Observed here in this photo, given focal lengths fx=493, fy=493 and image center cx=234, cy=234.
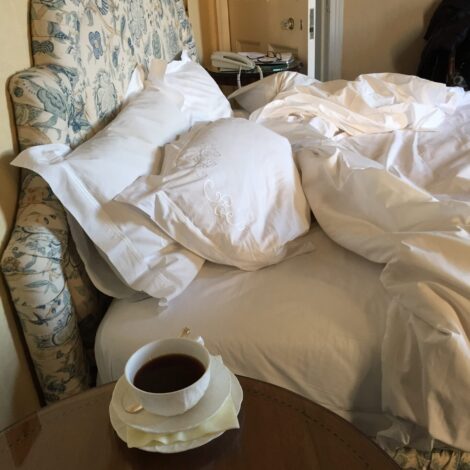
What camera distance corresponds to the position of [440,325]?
0.77 metres

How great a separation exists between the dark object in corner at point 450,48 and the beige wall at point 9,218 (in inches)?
83.6

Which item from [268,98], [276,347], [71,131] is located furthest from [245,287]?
[268,98]

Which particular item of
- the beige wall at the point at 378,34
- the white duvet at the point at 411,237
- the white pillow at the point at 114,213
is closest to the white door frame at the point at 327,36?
the beige wall at the point at 378,34

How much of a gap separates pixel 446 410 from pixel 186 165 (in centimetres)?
67

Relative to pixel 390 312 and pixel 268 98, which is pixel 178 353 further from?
pixel 268 98

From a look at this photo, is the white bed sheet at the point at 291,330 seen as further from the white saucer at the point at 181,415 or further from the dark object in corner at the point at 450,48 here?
the dark object in corner at the point at 450,48

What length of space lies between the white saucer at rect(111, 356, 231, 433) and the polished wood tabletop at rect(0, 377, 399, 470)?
0.04m

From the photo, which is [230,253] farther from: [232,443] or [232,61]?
[232,61]

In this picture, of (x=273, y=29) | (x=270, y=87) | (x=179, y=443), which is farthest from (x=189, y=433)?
(x=273, y=29)

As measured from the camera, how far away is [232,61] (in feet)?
7.64

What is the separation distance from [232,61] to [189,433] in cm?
203

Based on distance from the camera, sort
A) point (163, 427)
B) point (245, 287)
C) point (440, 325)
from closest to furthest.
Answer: point (163, 427)
point (440, 325)
point (245, 287)

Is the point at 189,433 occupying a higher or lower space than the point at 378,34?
lower

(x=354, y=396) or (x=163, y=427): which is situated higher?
(x=163, y=427)
